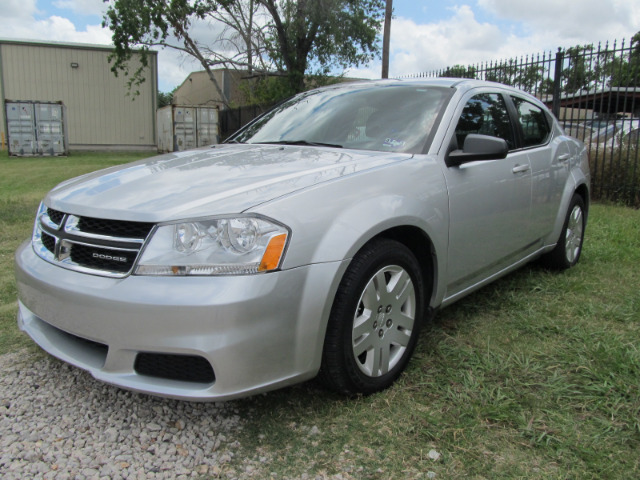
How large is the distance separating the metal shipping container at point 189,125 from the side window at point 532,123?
64.9 feet

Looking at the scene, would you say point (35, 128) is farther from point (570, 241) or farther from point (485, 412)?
point (485, 412)

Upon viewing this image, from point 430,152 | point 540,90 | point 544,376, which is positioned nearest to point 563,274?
point 544,376

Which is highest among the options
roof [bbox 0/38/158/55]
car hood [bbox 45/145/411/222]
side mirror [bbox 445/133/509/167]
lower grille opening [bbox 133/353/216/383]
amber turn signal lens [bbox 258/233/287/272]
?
roof [bbox 0/38/158/55]

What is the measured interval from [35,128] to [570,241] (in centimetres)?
2409

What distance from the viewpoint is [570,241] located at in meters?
4.34

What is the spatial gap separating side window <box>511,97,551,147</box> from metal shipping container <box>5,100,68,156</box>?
23662 millimetres

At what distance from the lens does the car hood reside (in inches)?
79.3

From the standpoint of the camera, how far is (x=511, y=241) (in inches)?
131

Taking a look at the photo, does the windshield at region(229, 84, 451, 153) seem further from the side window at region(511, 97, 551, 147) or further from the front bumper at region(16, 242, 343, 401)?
the front bumper at region(16, 242, 343, 401)

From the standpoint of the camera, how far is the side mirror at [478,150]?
272 cm

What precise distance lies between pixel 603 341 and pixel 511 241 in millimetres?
780

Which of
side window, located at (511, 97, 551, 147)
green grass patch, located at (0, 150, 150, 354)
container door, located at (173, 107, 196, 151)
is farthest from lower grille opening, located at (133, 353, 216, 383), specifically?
container door, located at (173, 107, 196, 151)

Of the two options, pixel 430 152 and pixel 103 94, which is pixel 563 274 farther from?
pixel 103 94

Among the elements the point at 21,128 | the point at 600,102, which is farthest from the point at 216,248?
the point at 21,128
